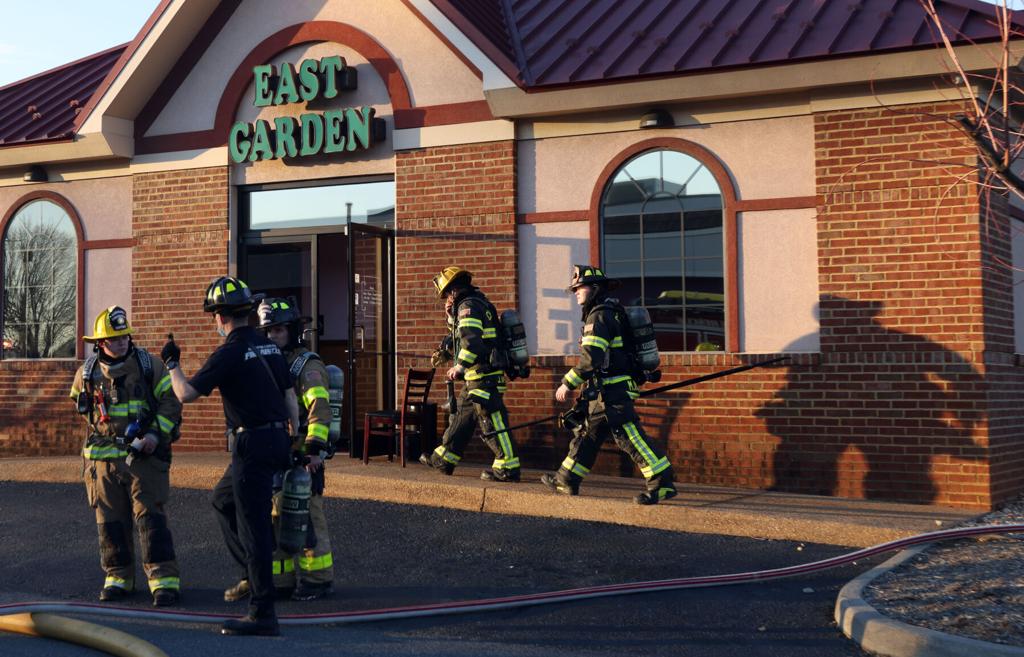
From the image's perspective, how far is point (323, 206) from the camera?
1318 cm

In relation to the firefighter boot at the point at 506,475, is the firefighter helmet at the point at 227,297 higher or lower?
higher

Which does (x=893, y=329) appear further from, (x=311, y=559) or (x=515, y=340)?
(x=311, y=559)

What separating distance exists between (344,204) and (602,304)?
178 inches

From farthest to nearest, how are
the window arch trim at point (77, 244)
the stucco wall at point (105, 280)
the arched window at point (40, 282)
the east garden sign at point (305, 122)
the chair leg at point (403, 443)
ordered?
the arched window at point (40, 282) < the window arch trim at point (77, 244) < the stucco wall at point (105, 280) < the east garden sign at point (305, 122) < the chair leg at point (403, 443)

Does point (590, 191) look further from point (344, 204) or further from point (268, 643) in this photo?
point (268, 643)

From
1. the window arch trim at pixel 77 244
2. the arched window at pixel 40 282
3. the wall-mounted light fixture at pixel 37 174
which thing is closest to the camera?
the window arch trim at pixel 77 244

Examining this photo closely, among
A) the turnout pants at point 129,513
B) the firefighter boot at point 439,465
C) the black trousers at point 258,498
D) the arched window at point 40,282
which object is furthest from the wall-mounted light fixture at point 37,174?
the black trousers at point 258,498

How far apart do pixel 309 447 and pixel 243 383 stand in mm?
840

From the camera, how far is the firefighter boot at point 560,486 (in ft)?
32.0

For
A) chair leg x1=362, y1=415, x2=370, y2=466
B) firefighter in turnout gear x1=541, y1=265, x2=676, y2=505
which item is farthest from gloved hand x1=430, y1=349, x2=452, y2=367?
firefighter in turnout gear x1=541, y1=265, x2=676, y2=505

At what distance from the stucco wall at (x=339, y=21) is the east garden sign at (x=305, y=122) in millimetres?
524

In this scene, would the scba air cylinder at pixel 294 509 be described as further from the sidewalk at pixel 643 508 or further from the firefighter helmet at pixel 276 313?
the sidewalk at pixel 643 508

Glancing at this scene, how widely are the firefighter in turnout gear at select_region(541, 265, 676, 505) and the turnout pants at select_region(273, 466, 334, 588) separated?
2.77 metres

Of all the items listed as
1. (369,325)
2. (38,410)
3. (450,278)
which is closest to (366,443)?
(369,325)
